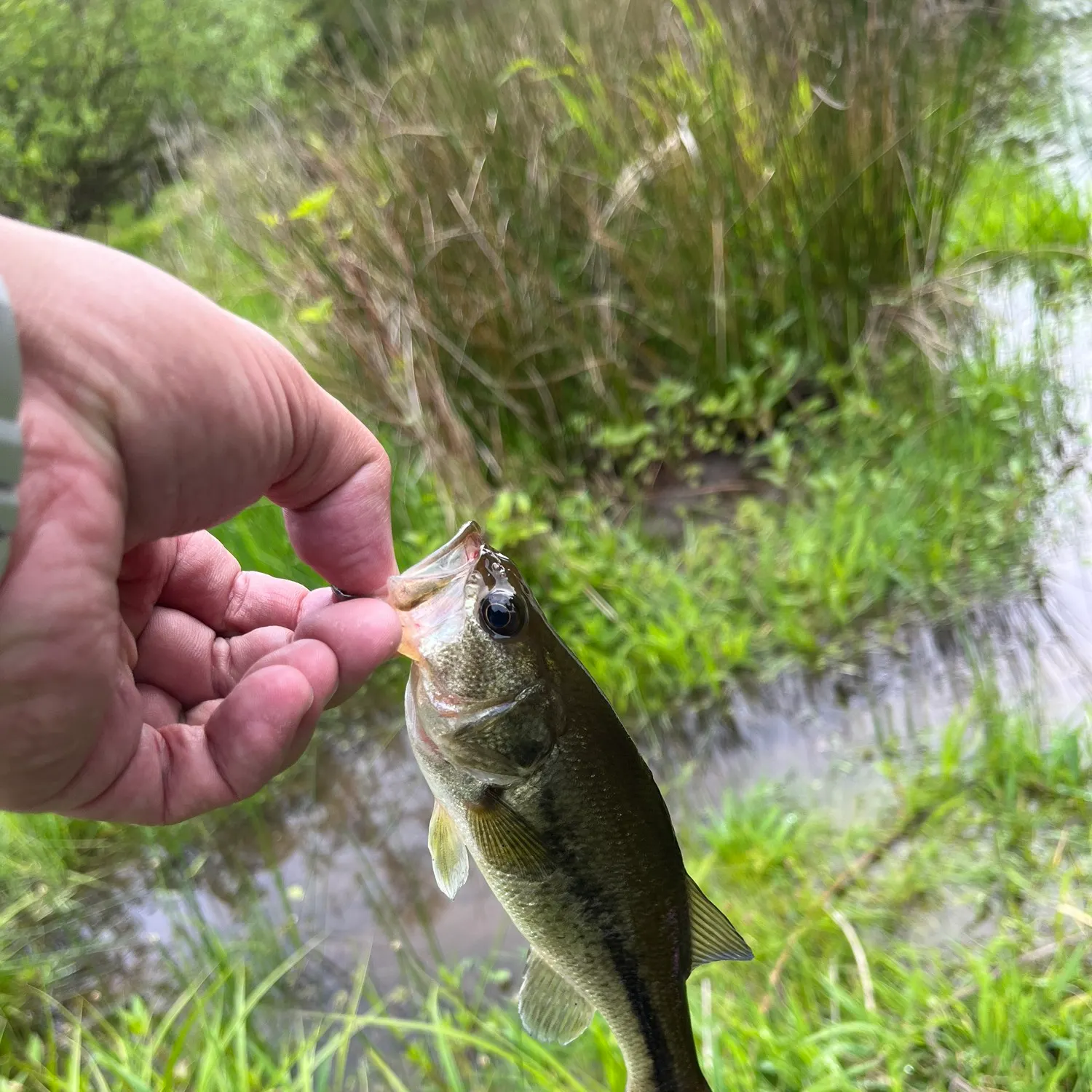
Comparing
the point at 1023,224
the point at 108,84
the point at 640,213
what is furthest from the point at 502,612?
the point at 1023,224

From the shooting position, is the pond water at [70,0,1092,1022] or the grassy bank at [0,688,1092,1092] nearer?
the grassy bank at [0,688,1092,1092]

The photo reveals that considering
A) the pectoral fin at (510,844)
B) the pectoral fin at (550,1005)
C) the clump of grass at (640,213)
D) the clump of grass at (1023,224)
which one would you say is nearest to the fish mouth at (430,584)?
the pectoral fin at (510,844)

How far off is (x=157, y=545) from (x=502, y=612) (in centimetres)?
63

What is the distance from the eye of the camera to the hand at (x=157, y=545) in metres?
0.85

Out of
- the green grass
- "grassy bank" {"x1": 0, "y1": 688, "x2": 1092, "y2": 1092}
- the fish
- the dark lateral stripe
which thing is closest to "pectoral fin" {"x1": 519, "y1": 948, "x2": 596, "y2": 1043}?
the fish

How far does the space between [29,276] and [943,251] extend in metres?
4.97

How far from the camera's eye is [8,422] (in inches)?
30.2

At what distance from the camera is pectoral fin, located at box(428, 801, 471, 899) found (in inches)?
51.6

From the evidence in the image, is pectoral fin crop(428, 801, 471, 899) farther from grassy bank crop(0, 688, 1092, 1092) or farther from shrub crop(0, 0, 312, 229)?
shrub crop(0, 0, 312, 229)

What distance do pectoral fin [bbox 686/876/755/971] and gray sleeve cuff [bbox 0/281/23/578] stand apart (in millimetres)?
1043

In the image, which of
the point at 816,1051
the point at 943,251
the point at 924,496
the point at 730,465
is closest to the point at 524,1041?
the point at 816,1051

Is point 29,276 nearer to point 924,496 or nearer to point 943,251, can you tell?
point 924,496

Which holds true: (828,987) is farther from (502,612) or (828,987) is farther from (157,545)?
(157,545)

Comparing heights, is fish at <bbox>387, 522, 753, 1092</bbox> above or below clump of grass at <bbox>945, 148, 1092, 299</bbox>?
above
